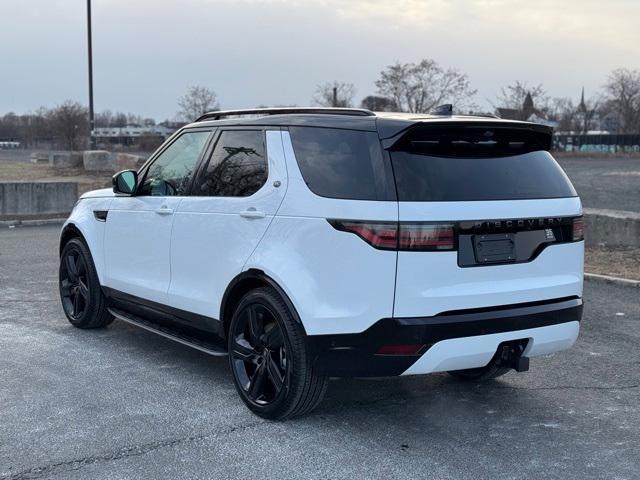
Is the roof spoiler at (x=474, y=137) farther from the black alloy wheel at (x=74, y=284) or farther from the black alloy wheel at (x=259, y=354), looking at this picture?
the black alloy wheel at (x=74, y=284)

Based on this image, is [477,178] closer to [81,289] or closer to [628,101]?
[81,289]

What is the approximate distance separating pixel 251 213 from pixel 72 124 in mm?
48150

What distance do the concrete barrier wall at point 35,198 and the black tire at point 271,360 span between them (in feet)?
43.8

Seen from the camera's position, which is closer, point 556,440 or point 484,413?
point 556,440

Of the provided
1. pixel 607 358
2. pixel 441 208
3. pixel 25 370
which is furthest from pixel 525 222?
pixel 25 370

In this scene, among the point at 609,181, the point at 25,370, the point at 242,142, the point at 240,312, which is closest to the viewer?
the point at 240,312

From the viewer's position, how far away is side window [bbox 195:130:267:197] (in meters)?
4.79

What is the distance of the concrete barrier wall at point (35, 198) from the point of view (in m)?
16.6

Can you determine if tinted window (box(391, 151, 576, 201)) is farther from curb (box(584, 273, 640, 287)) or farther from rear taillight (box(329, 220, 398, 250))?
curb (box(584, 273, 640, 287))

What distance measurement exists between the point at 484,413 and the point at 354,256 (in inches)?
60.8

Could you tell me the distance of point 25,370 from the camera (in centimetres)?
560

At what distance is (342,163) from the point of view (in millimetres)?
4262

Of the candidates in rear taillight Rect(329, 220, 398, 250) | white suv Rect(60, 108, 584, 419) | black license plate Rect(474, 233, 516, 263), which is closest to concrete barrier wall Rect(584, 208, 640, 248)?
white suv Rect(60, 108, 584, 419)

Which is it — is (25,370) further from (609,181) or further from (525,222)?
(609,181)
